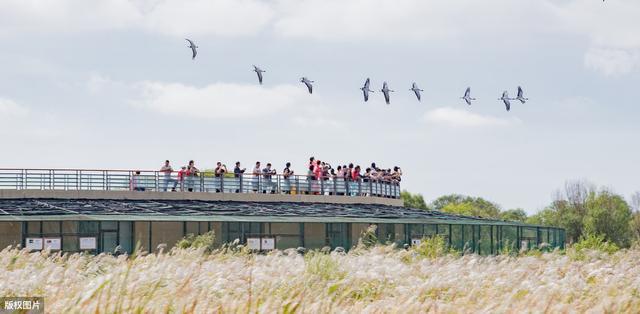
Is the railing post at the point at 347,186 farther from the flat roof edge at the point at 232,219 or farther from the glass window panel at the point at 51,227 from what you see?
the glass window panel at the point at 51,227

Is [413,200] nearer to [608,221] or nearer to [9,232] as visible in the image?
[608,221]

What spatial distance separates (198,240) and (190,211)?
17.9ft

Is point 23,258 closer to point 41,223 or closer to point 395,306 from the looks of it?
point 395,306

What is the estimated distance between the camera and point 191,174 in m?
47.0

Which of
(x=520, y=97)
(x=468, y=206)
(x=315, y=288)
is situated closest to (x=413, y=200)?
(x=468, y=206)

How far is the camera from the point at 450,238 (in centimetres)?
4019

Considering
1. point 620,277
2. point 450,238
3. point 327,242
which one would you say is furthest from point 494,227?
point 620,277

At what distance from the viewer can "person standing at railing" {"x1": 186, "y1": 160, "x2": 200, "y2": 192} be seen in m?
46.5

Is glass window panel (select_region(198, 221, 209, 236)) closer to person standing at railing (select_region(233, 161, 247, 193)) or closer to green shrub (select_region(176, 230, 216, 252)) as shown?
green shrub (select_region(176, 230, 216, 252))

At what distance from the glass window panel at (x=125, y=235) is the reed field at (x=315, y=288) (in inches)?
508

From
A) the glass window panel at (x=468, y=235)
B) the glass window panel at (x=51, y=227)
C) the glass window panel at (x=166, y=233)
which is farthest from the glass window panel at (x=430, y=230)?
the glass window panel at (x=51, y=227)

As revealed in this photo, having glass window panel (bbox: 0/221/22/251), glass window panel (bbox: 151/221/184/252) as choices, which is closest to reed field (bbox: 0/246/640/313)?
glass window panel (bbox: 151/221/184/252)

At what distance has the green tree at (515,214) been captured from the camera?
11959cm

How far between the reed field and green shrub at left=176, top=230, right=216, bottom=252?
481 inches
